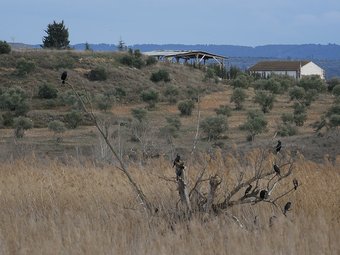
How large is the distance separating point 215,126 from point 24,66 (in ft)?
73.8

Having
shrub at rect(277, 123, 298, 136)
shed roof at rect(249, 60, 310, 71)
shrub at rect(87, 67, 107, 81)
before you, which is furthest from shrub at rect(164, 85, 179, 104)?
shed roof at rect(249, 60, 310, 71)

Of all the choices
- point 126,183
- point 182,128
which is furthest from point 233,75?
point 126,183

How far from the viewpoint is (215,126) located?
28531 mm

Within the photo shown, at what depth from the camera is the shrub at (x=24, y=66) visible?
46.7 m

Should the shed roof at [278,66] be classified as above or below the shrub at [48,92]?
below

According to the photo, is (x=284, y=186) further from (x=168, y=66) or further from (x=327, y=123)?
(x=168, y=66)

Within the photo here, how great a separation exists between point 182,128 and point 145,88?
15942 millimetres

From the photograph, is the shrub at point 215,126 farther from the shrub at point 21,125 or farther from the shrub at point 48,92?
the shrub at point 48,92

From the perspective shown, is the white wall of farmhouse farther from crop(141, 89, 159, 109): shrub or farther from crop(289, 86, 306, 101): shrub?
crop(141, 89, 159, 109): shrub

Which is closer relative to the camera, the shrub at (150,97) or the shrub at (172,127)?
the shrub at (172,127)

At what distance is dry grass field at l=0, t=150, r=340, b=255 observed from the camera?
4805 mm

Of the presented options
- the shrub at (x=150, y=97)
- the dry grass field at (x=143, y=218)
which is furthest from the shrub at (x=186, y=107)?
the dry grass field at (x=143, y=218)

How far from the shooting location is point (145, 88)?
155 feet

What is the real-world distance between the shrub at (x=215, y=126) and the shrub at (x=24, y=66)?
20403 millimetres
